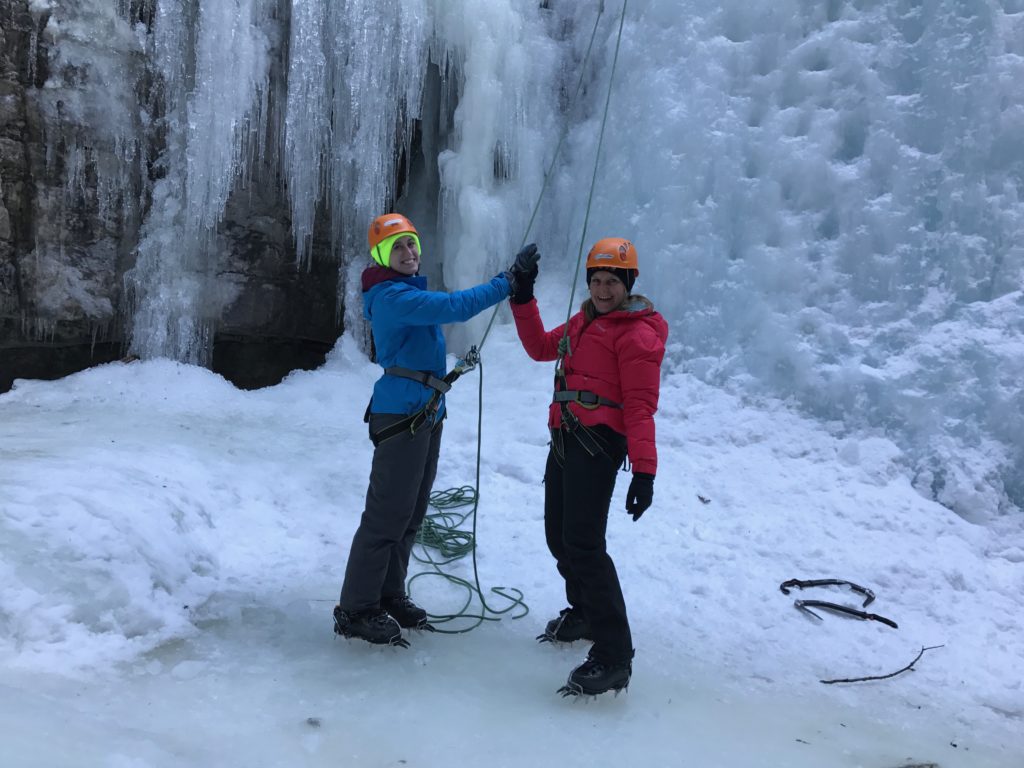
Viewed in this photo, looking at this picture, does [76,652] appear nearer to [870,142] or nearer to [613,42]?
[870,142]

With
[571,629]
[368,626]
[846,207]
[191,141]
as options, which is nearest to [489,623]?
[571,629]

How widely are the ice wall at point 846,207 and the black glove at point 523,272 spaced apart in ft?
11.5

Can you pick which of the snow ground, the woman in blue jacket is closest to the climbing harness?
the woman in blue jacket

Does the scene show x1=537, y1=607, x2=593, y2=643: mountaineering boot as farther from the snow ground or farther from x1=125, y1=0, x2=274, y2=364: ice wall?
→ x1=125, y1=0, x2=274, y2=364: ice wall

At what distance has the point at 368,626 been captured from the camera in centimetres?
281

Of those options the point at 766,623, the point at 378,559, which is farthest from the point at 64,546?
the point at 766,623

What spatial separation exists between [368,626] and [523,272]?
148 centimetres

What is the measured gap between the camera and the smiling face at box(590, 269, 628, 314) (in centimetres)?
269

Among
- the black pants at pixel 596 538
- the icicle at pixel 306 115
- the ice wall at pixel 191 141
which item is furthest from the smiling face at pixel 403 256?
the icicle at pixel 306 115

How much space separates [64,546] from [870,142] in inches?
238

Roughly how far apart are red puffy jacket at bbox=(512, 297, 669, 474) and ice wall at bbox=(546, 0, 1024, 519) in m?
3.21

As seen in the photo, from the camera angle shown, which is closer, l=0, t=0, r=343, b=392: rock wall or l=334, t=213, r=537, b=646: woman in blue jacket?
l=334, t=213, r=537, b=646: woman in blue jacket

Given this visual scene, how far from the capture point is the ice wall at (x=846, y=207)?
5.03 m

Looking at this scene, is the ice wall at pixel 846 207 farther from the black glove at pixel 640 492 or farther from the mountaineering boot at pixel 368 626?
the mountaineering boot at pixel 368 626
